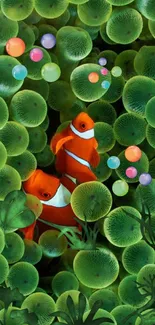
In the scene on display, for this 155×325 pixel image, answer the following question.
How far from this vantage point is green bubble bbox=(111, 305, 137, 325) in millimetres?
896

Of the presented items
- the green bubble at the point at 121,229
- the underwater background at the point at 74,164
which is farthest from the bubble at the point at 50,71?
the green bubble at the point at 121,229

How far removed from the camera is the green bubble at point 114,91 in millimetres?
→ 1030

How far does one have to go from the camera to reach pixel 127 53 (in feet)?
3.42

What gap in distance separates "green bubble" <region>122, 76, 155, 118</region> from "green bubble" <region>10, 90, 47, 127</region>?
0.47 feet

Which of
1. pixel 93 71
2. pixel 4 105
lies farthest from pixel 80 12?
pixel 4 105

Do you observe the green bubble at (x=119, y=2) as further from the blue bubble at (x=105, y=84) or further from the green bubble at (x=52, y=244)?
the green bubble at (x=52, y=244)

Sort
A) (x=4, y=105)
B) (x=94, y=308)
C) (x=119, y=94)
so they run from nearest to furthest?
(x=94, y=308) → (x=4, y=105) → (x=119, y=94)

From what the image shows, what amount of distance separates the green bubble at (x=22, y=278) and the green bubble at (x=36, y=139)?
0.19m

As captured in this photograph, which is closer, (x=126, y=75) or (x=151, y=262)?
(x=151, y=262)

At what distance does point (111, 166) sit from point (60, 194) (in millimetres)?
108

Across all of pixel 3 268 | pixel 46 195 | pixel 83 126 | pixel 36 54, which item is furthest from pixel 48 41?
pixel 3 268

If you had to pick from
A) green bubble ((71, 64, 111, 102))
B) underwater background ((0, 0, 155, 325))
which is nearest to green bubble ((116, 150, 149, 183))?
→ underwater background ((0, 0, 155, 325))

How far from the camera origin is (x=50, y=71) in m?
0.92

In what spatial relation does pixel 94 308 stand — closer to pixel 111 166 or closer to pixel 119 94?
pixel 111 166
